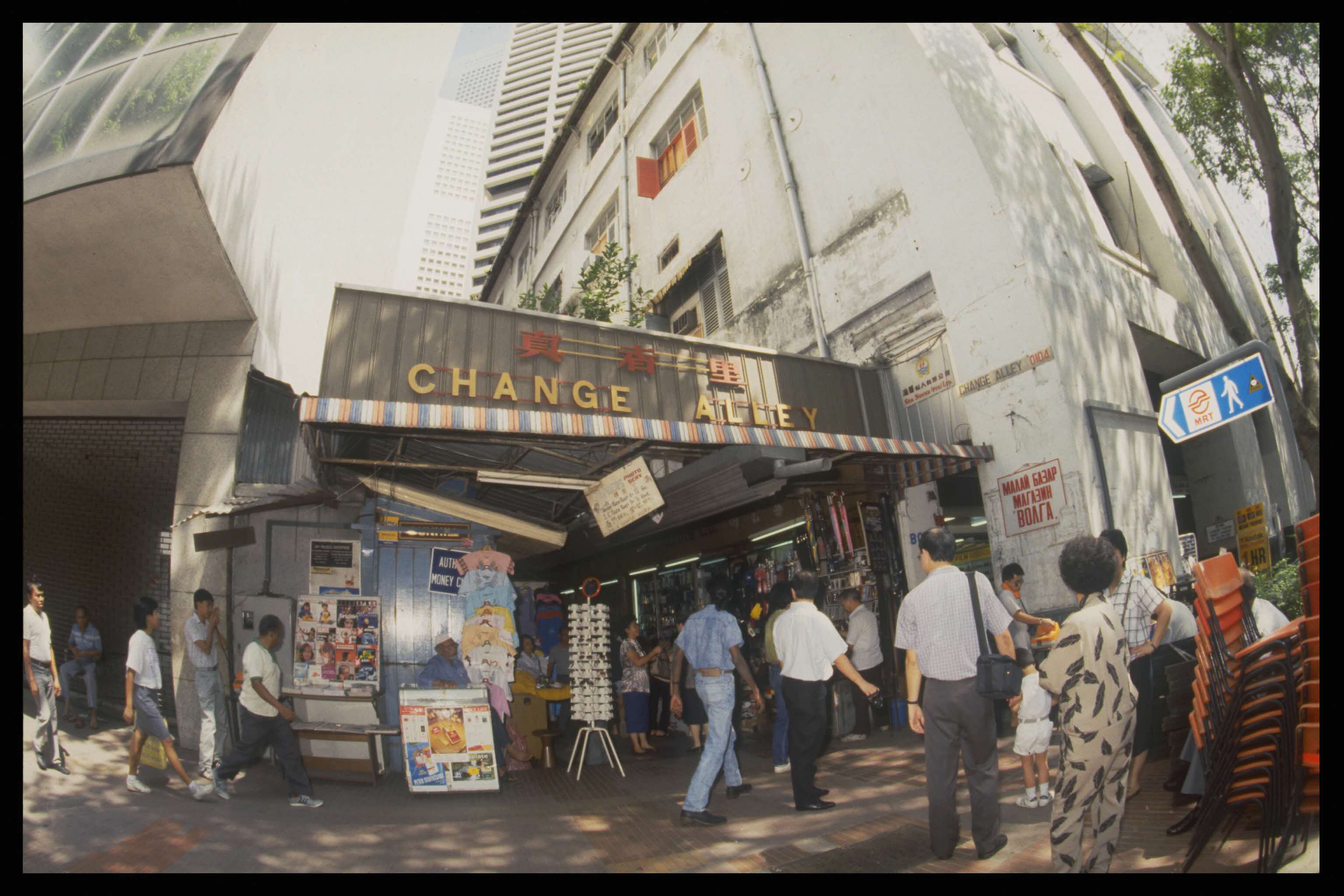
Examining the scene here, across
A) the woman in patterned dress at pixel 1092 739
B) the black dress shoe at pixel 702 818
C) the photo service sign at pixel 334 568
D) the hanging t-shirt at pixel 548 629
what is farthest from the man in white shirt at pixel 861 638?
the photo service sign at pixel 334 568

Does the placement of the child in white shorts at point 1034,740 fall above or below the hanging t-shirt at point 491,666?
below

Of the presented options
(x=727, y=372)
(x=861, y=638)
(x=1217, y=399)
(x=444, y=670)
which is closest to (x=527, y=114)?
(x=727, y=372)

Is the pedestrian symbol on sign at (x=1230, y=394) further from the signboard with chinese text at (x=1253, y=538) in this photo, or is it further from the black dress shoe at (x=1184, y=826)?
the signboard with chinese text at (x=1253, y=538)

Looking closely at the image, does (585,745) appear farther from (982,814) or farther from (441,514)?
(982,814)

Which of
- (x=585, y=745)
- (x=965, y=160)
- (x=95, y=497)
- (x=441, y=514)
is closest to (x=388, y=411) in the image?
(x=441, y=514)

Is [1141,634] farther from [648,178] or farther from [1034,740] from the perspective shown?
[648,178]

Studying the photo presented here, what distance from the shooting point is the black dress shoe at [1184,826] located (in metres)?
4.15

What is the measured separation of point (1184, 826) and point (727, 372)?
6.20m

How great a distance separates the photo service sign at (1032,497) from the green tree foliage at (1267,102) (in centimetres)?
269

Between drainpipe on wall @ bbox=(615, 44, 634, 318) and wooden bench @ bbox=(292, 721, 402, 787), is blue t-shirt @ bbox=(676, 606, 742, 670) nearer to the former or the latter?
wooden bench @ bbox=(292, 721, 402, 787)

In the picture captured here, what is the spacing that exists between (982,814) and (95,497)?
11863 mm

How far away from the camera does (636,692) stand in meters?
9.13

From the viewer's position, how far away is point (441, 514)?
856 centimetres

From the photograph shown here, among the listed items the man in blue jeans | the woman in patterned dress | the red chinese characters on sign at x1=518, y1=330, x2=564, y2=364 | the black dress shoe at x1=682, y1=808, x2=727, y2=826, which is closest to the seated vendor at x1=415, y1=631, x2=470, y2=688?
the man in blue jeans
